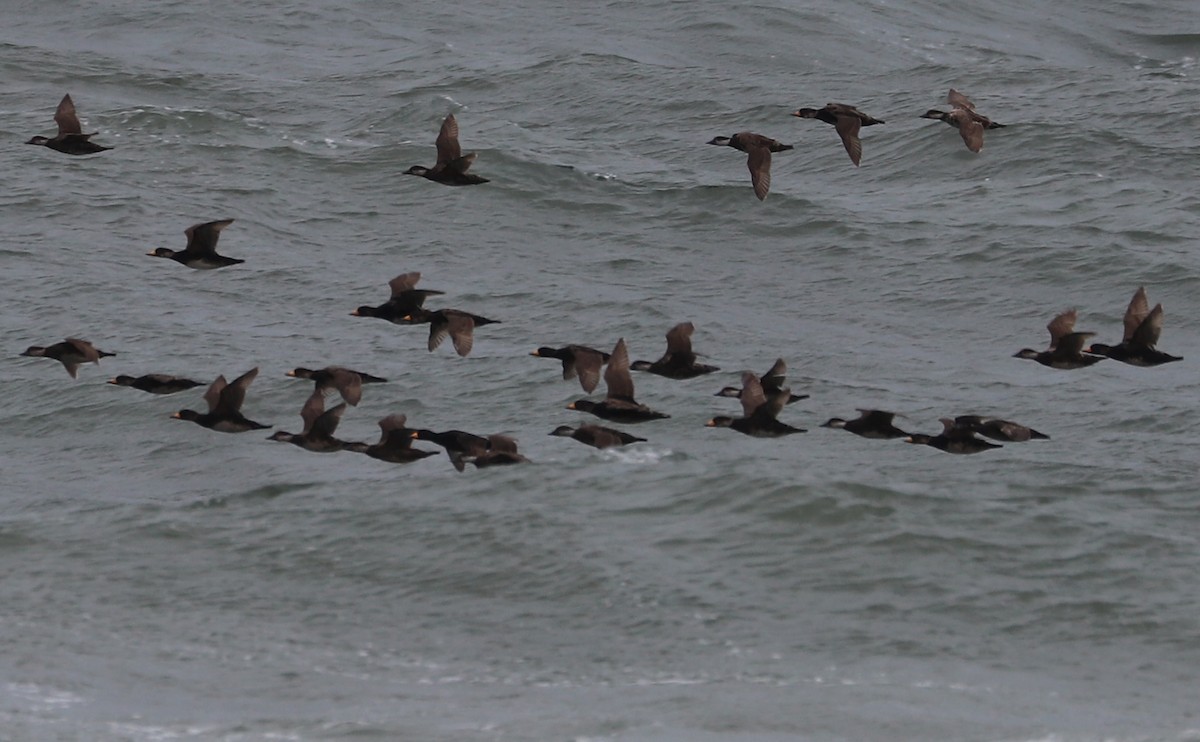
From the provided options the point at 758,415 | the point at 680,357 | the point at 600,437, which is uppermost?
the point at 680,357

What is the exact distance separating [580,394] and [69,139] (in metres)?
7.43

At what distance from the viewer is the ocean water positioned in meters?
23.0

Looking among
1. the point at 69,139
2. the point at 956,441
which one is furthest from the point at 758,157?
the point at 69,139

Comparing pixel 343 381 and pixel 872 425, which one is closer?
pixel 343 381

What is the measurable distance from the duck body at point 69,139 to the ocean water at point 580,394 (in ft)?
14.9

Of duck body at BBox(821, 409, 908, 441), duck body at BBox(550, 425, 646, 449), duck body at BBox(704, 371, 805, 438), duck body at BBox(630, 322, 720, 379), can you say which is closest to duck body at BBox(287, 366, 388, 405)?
duck body at BBox(550, 425, 646, 449)

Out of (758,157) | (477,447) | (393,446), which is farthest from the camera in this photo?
(758,157)

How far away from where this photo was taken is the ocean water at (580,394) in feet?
75.4

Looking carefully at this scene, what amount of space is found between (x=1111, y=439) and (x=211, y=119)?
1945cm

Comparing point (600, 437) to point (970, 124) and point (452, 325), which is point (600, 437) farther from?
point (970, 124)

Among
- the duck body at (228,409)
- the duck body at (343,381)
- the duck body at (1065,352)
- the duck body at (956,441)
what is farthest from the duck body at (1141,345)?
the duck body at (228,409)

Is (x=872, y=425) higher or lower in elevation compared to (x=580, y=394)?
higher

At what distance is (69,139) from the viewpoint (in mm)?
25766

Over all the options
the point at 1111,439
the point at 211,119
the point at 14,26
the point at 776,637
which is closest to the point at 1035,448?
the point at 1111,439
